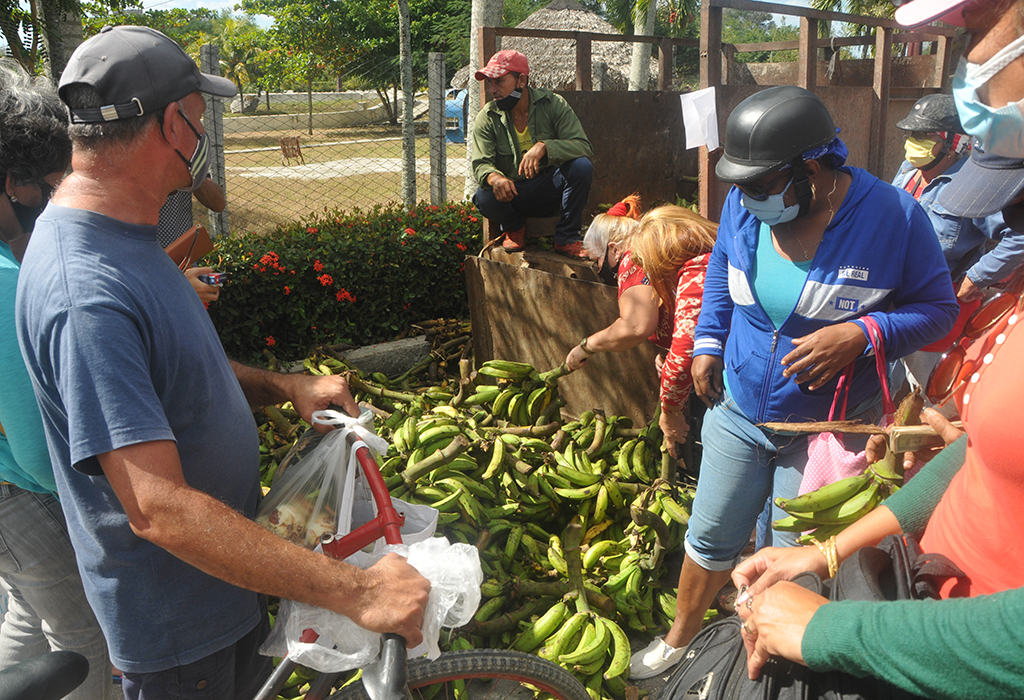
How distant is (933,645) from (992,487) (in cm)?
33

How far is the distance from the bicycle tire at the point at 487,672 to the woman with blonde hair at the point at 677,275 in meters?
1.35

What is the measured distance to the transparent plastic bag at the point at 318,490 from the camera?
1.75 m

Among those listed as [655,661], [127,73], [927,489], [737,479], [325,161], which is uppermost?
[325,161]

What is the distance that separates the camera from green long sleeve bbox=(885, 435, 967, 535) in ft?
4.86

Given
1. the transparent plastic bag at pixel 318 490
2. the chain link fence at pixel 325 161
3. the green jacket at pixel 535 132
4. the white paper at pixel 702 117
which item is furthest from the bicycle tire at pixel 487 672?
the chain link fence at pixel 325 161

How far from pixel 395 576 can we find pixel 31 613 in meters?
1.45

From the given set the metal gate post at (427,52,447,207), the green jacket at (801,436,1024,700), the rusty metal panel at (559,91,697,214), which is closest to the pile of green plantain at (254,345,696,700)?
the green jacket at (801,436,1024,700)

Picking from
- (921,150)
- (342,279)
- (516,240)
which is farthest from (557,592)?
(342,279)

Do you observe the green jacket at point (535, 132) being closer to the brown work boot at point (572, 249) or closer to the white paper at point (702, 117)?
the brown work boot at point (572, 249)

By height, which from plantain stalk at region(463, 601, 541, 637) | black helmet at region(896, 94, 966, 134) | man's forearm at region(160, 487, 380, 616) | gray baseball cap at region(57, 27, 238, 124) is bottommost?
plantain stalk at region(463, 601, 541, 637)

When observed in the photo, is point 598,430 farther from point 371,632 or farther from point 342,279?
point 342,279

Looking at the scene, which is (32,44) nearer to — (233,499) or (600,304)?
(600,304)

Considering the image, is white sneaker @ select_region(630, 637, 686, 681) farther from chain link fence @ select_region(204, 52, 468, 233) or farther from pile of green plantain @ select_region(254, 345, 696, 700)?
chain link fence @ select_region(204, 52, 468, 233)

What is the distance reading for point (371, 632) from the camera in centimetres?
153
